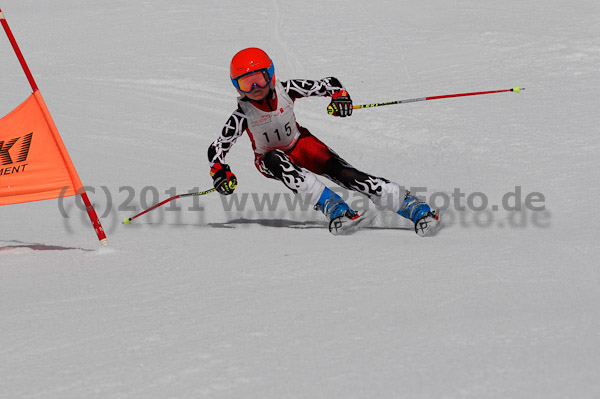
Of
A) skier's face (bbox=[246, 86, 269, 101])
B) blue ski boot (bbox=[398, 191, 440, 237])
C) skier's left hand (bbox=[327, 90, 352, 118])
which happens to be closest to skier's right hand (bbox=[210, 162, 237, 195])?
skier's face (bbox=[246, 86, 269, 101])

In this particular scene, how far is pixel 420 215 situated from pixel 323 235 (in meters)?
0.63

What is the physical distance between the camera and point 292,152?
5.09 meters

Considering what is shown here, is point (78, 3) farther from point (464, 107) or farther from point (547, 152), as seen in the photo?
point (547, 152)

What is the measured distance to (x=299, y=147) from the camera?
5078mm

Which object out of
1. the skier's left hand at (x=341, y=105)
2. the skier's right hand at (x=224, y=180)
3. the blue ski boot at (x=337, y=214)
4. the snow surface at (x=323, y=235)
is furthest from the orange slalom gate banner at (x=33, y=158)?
the skier's left hand at (x=341, y=105)

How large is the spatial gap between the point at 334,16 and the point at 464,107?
4154 millimetres

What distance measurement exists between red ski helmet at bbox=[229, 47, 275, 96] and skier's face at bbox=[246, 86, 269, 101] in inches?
1.2

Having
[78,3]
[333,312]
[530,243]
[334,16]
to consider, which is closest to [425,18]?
[334,16]

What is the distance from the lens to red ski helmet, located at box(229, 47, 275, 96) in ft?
15.2

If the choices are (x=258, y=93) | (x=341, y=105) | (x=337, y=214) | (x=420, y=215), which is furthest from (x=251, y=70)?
(x=420, y=215)

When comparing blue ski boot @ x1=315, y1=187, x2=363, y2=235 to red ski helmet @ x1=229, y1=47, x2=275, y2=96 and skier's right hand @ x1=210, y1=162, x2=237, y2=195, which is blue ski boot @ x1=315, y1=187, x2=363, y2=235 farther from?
red ski helmet @ x1=229, y1=47, x2=275, y2=96

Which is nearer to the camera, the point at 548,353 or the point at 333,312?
the point at 548,353

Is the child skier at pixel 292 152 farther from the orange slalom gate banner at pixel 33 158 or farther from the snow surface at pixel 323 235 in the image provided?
the orange slalom gate banner at pixel 33 158

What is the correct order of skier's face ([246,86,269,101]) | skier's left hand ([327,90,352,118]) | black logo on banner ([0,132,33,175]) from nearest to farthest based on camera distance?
black logo on banner ([0,132,33,175]) → skier's face ([246,86,269,101]) → skier's left hand ([327,90,352,118])
